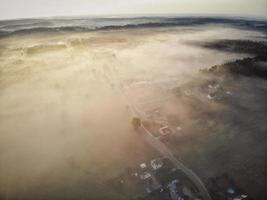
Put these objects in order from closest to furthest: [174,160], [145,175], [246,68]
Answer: [145,175] < [174,160] < [246,68]

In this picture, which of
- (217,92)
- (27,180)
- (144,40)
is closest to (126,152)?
(27,180)

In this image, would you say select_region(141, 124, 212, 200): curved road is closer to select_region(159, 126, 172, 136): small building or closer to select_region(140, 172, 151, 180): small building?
select_region(159, 126, 172, 136): small building

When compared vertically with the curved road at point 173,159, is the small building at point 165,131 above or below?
above

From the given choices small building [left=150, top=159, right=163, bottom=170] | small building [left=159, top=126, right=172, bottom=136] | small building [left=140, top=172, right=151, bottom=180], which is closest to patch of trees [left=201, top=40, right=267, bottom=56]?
small building [left=159, top=126, right=172, bottom=136]

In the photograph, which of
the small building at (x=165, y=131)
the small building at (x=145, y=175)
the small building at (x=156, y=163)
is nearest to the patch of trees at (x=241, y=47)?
the small building at (x=165, y=131)

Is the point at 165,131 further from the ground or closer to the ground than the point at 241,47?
further from the ground

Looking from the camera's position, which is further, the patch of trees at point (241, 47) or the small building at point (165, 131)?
the patch of trees at point (241, 47)

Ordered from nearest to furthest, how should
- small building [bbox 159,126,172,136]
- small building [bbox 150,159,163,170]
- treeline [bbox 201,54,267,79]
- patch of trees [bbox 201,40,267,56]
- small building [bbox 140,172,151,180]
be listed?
small building [bbox 140,172,151,180]
small building [bbox 150,159,163,170]
small building [bbox 159,126,172,136]
treeline [bbox 201,54,267,79]
patch of trees [bbox 201,40,267,56]

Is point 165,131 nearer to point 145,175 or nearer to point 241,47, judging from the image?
point 145,175

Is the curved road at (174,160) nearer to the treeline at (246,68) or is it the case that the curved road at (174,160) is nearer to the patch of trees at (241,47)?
the treeline at (246,68)

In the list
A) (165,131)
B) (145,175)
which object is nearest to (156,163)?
(145,175)

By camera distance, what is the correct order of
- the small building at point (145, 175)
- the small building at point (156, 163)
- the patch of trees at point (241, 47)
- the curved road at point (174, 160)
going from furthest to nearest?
the patch of trees at point (241, 47)
the small building at point (156, 163)
the small building at point (145, 175)
the curved road at point (174, 160)
